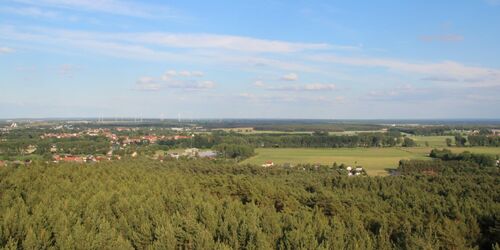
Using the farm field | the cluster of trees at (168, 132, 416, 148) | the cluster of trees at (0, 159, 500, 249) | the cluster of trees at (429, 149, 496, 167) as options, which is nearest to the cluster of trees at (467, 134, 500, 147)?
the farm field

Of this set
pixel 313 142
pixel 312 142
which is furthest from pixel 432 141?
pixel 312 142

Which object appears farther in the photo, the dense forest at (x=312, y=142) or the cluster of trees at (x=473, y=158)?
the dense forest at (x=312, y=142)

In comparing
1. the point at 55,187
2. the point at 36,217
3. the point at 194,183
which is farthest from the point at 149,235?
the point at 194,183

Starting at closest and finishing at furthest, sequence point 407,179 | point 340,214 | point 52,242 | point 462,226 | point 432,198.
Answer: point 52,242 < point 462,226 < point 340,214 < point 432,198 < point 407,179

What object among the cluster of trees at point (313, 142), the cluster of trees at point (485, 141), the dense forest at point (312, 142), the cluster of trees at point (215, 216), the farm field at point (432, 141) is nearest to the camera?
the cluster of trees at point (215, 216)

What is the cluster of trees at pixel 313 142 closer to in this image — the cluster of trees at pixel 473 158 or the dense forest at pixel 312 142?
the dense forest at pixel 312 142

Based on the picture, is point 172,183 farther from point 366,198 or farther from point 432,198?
point 432,198

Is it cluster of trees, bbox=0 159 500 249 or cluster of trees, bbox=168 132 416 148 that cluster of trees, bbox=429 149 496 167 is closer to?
cluster of trees, bbox=0 159 500 249

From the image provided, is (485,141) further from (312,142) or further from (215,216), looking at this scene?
(215,216)

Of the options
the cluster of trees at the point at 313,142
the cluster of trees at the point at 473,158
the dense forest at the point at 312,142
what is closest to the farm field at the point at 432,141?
the cluster of trees at the point at 313,142
